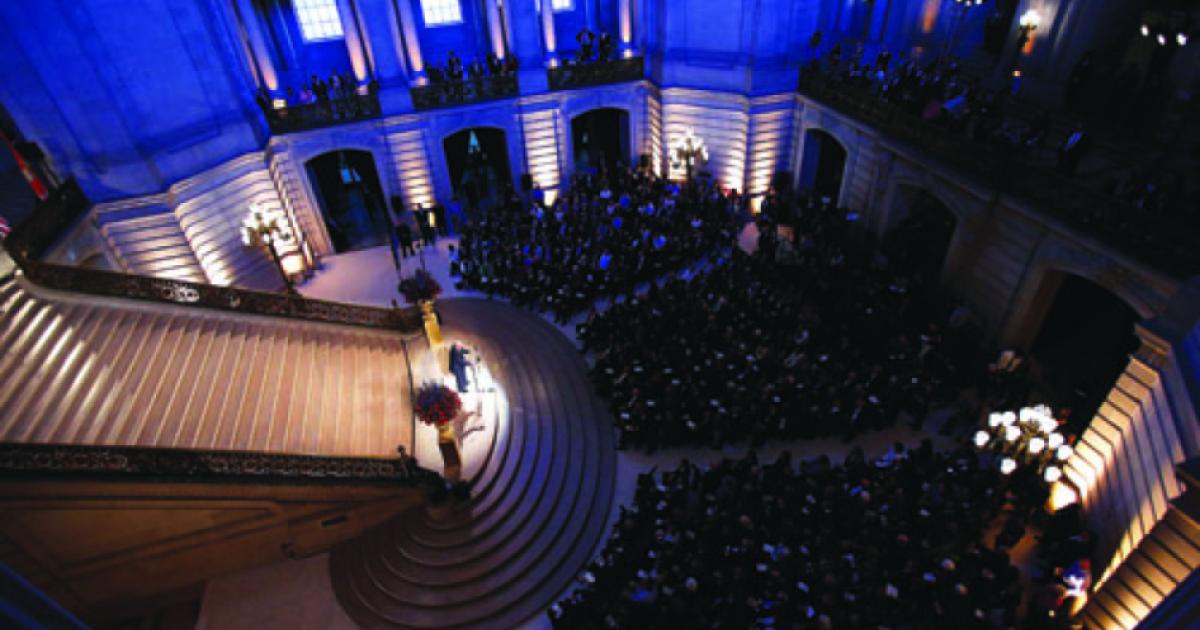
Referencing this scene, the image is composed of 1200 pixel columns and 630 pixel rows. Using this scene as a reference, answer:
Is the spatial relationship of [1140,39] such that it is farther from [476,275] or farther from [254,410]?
[254,410]

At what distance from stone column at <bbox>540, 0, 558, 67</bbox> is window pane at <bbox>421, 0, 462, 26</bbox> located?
3.14 m

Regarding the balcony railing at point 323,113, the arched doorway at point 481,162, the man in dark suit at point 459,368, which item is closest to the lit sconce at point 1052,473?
the man in dark suit at point 459,368

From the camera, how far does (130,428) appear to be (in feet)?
31.4

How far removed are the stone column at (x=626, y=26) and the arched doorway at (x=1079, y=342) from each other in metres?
15.5

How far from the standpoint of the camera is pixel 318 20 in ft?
64.8

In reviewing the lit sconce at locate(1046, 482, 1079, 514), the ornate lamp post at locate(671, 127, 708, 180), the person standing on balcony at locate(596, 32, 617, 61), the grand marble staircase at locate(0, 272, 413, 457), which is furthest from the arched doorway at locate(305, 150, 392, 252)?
the lit sconce at locate(1046, 482, 1079, 514)

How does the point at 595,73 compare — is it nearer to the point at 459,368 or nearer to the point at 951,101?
the point at 951,101

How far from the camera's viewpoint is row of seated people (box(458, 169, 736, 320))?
1600 cm

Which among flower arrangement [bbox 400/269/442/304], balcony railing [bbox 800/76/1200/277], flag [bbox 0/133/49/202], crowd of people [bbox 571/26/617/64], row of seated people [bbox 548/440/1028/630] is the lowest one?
row of seated people [bbox 548/440/1028/630]

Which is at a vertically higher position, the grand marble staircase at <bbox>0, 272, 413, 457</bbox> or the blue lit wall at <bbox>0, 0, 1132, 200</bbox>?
the blue lit wall at <bbox>0, 0, 1132, 200</bbox>

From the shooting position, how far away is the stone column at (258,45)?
17.9m

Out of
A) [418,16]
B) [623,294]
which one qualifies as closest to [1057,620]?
[623,294]

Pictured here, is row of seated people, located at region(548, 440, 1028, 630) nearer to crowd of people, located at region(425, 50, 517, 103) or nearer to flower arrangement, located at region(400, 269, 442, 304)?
flower arrangement, located at region(400, 269, 442, 304)

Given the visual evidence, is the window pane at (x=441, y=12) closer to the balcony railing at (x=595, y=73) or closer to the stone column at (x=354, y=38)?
the stone column at (x=354, y=38)
